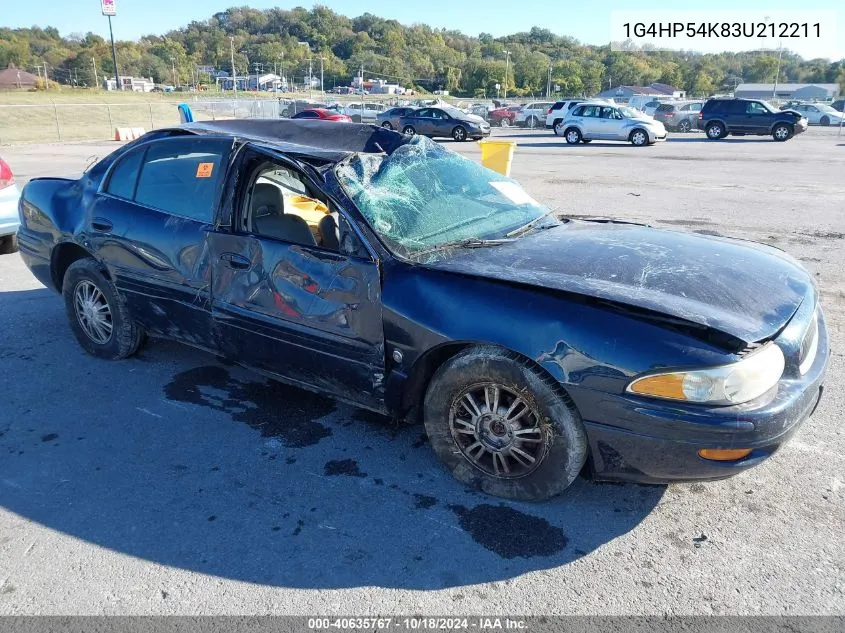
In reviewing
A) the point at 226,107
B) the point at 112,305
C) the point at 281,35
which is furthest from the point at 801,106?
the point at 281,35

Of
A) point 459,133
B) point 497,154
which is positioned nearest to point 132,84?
point 459,133

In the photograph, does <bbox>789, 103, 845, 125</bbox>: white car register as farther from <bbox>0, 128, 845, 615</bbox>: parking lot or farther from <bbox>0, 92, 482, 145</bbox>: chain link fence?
<bbox>0, 128, 845, 615</bbox>: parking lot

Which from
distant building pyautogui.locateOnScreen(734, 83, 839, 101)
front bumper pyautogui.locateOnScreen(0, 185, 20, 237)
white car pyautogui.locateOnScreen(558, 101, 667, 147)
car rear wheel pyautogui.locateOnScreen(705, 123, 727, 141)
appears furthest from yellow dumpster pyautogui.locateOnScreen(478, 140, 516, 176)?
distant building pyautogui.locateOnScreen(734, 83, 839, 101)

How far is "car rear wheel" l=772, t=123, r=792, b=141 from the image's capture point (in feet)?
86.7

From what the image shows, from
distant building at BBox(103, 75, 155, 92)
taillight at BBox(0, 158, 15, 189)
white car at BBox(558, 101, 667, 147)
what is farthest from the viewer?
distant building at BBox(103, 75, 155, 92)

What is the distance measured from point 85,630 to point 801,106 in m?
46.9

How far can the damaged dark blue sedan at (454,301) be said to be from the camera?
2.62 meters

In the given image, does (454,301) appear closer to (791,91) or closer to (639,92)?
(639,92)

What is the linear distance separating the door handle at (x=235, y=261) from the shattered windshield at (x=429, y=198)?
2.27 feet

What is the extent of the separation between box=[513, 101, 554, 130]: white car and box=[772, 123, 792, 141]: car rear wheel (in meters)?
12.7

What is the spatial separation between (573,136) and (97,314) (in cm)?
2401

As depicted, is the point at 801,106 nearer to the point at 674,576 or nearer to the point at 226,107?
the point at 226,107

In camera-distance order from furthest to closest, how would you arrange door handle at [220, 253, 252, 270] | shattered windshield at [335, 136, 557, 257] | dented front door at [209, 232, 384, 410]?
door handle at [220, 253, 252, 270] → shattered windshield at [335, 136, 557, 257] → dented front door at [209, 232, 384, 410]

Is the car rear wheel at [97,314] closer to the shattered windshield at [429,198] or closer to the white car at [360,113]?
the shattered windshield at [429,198]
